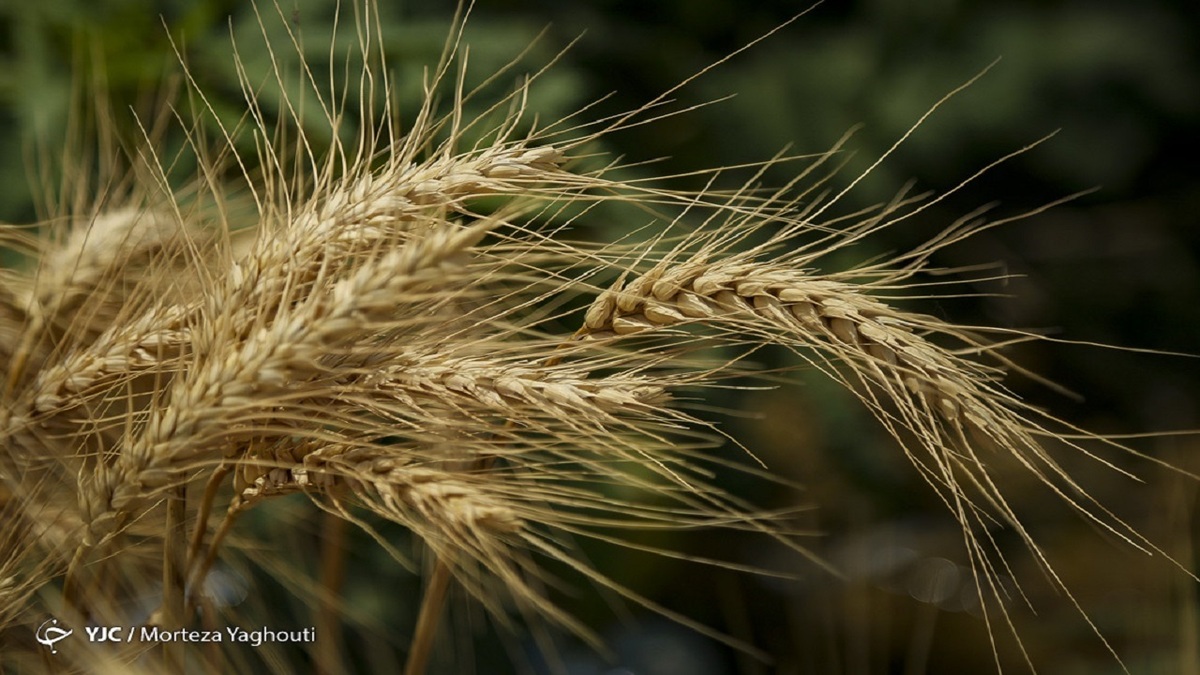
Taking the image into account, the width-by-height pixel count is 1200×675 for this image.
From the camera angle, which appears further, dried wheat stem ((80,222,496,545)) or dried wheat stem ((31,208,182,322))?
dried wheat stem ((31,208,182,322))

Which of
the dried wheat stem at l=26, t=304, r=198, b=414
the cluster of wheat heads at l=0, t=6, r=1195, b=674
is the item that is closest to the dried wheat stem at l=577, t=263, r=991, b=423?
the cluster of wheat heads at l=0, t=6, r=1195, b=674

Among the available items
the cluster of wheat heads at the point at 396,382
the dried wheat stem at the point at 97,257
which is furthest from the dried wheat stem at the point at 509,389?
the dried wheat stem at the point at 97,257

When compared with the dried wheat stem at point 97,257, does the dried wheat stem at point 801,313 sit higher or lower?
higher

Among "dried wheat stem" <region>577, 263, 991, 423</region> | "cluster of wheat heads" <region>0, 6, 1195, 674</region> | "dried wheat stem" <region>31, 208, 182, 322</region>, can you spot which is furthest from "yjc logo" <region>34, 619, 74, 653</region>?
"dried wheat stem" <region>577, 263, 991, 423</region>

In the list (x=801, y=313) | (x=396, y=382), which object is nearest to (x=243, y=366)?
(x=396, y=382)

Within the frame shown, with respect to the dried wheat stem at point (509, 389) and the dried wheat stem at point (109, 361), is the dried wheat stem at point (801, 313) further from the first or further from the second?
the dried wheat stem at point (109, 361)

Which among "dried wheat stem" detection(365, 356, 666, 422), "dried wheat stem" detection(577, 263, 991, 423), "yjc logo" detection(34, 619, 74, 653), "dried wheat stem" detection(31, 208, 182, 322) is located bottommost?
"yjc logo" detection(34, 619, 74, 653)

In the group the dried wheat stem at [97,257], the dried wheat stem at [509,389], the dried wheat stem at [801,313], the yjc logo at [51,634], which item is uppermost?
the dried wheat stem at [801,313]

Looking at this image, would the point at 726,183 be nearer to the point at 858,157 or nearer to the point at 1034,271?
the point at 858,157

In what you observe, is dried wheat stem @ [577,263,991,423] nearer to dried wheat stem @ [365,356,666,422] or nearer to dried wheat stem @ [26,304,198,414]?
dried wheat stem @ [365,356,666,422]

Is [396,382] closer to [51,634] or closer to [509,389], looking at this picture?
[509,389]

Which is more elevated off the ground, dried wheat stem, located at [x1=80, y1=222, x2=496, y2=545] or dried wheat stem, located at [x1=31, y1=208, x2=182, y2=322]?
dried wheat stem, located at [x1=80, y1=222, x2=496, y2=545]
